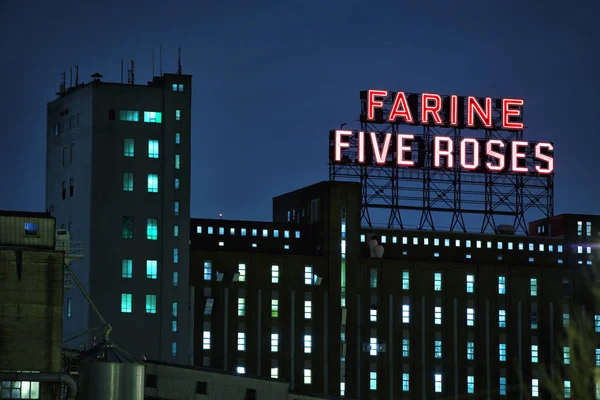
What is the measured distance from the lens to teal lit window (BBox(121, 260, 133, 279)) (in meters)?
171

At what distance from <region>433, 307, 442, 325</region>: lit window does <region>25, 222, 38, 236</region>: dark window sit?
239ft

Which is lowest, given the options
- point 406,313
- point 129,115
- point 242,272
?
point 406,313

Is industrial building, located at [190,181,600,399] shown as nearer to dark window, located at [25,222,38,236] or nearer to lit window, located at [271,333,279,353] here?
lit window, located at [271,333,279,353]

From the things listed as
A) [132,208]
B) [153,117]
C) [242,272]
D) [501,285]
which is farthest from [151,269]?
[501,285]

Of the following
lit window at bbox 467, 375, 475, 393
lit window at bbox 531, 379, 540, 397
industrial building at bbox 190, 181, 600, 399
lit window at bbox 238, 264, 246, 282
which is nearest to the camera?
industrial building at bbox 190, 181, 600, 399

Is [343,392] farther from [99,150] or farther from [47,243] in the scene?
[47,243]

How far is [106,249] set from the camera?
170625mm

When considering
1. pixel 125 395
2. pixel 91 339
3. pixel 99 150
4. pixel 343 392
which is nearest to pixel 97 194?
pixel 99 150

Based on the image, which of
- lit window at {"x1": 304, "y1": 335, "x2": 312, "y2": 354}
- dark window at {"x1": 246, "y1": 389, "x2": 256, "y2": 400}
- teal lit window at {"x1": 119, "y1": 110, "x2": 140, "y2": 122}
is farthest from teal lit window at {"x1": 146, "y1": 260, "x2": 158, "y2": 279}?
dark window at {"x1": 246, "y1": 389, "x2": 256, "y2": 400}

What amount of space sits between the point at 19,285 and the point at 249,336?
57.0 meters

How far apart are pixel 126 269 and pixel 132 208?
24.4ft

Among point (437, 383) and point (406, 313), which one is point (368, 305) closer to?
point (406, 313)

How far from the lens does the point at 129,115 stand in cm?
17550

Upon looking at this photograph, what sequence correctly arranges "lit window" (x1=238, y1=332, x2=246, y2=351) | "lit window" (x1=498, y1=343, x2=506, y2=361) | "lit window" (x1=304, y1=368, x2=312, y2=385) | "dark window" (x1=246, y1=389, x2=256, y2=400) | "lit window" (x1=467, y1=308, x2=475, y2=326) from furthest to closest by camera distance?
"lit window" (x1=498, y1=343, x2=506, y2=361) → "lit window" (x1=467, y1=308, x2=475, y2=326) → "lit window" (x1=304, y1=368, x2=312, y2=385) → "lit window" (x1=238, y1=332, x2=246, y2=351) → "dark window" (x1=246, y1=389, x2=256, y2=400)
